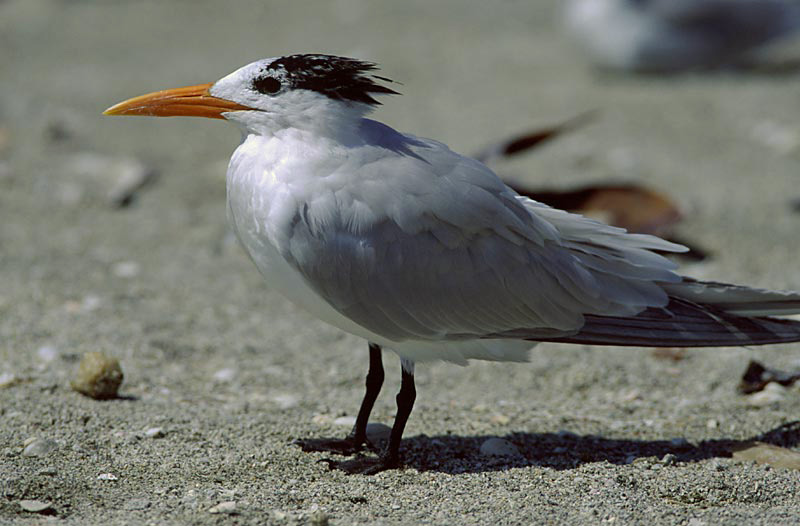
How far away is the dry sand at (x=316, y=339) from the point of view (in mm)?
3027

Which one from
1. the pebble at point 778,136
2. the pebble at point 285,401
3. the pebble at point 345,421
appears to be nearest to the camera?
the pebble at point 345,421

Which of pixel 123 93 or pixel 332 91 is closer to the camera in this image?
pixel 332 91

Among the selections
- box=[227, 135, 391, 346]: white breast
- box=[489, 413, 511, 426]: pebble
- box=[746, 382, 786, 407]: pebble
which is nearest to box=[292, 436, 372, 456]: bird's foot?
box=[227, 135, 391, 346]: white breast

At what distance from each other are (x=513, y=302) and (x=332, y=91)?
35.6 inches

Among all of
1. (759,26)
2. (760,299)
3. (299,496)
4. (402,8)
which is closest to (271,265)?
(299,496)

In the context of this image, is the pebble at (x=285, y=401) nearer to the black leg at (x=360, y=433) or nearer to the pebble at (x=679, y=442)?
the black leg at (x=360, y=433)

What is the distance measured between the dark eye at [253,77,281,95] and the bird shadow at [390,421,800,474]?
128 centimetres

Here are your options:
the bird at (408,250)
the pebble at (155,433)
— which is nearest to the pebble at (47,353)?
the pebble at (155,433)

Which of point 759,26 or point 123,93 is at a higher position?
point 759,26

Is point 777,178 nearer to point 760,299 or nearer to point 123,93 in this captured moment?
point 760,299

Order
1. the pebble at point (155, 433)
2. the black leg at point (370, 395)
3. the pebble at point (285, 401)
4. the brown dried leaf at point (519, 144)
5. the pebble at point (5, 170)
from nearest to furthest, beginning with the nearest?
1. the pebble at point (155, 433)
2. the black leg at point (370, 395)
3. the pebble at point (285, 401)
4. the brown dried leaf at point (519, 144)
5. the pebble at point (5, 170)

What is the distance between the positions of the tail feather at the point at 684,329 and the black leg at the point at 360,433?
617 mm

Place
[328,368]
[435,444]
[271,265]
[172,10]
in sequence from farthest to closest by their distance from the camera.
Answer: [172,10]
[328,368]
[435,444]
[271,265]

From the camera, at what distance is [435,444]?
3.53m
